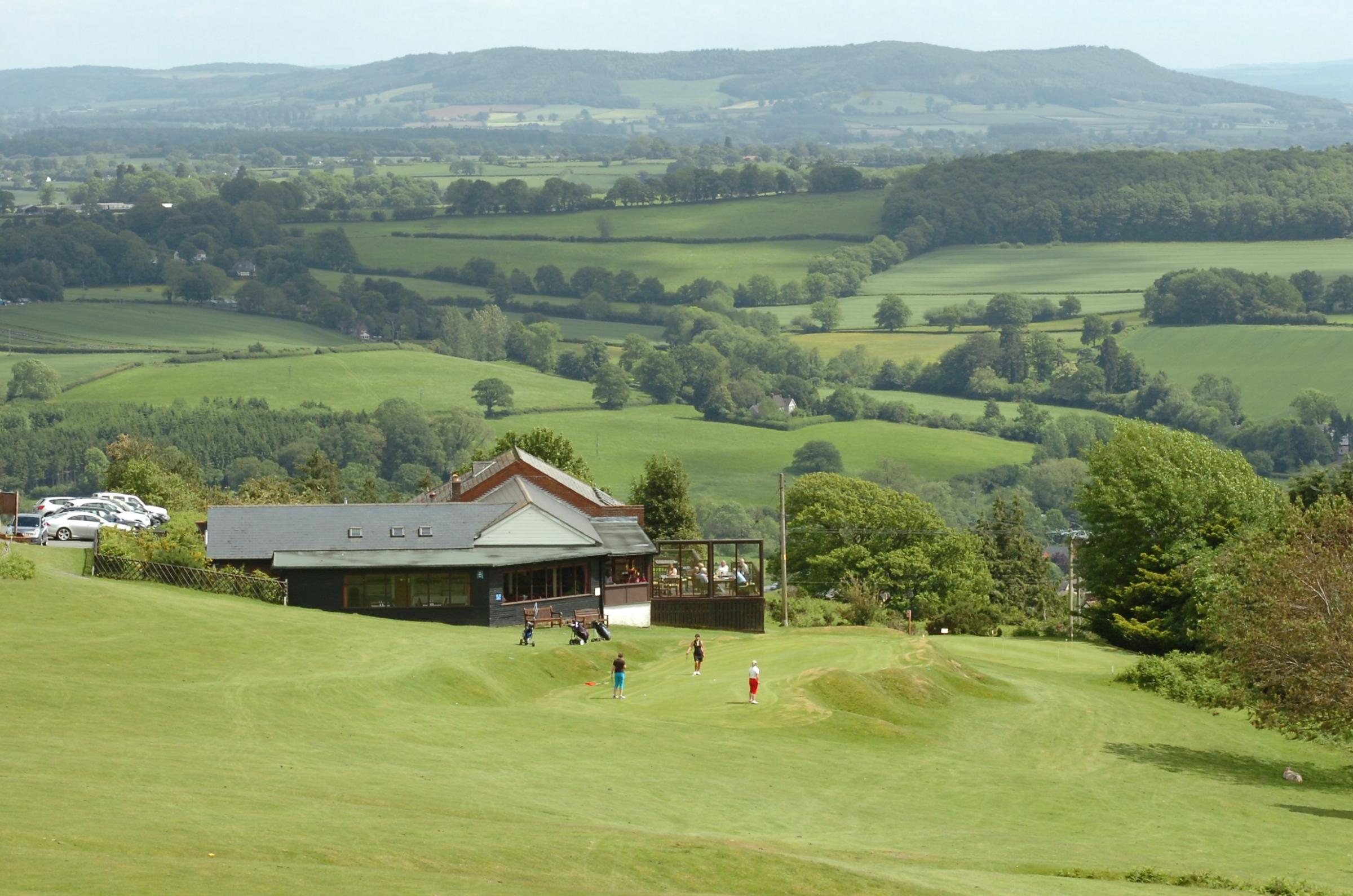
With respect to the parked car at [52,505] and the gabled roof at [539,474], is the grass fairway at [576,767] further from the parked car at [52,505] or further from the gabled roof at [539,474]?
the gabled roof at [539,474]

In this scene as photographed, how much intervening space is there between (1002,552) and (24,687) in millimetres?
89356

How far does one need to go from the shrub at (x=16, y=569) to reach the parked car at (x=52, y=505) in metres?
14.2

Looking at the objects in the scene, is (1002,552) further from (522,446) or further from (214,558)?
(214,558)

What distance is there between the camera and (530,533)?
70.0 m

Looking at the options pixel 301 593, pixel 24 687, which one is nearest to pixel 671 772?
pixel 24 687

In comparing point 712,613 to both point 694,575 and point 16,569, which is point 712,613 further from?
point 16,569

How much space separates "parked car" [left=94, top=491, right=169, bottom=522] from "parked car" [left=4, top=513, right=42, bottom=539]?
626 cm

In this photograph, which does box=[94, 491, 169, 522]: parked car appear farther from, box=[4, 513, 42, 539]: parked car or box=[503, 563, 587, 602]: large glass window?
box=[503, 563, 587, 602]: large glass window

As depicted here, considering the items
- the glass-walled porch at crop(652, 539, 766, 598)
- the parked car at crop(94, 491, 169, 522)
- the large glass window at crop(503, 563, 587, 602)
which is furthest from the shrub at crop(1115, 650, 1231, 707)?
the parked car at crop(94, 491, 169, 522)

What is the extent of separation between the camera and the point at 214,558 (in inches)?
2616

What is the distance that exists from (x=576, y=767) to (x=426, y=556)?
2770 centimetres

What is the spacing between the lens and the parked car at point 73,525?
69.5 meters

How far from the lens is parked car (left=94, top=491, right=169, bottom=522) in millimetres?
76125

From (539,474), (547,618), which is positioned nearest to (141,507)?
(539,474)
